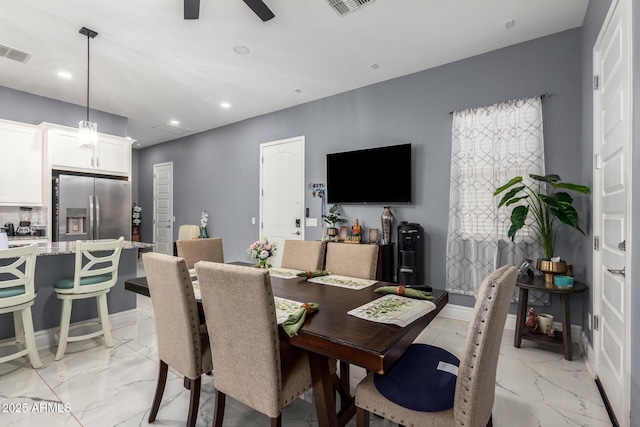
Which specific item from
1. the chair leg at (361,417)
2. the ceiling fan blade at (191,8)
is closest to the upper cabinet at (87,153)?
the ceiling fan blade at (191,8)

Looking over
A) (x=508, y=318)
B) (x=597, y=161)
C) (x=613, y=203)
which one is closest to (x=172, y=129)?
(x=508, y=318)

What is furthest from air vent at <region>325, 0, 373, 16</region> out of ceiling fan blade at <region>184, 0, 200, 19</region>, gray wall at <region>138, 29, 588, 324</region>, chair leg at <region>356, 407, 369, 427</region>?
chair leg at <region>356, 407, 369, 427</region>

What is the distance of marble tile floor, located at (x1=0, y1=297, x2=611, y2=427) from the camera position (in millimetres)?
1855

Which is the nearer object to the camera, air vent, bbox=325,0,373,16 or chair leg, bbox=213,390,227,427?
chair leg, bbox=213,390,227,427

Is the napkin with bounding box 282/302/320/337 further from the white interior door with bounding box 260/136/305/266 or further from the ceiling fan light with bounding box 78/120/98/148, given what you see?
the white interior door with bounding box 260/136/305/266

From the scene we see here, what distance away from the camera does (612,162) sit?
1.99m

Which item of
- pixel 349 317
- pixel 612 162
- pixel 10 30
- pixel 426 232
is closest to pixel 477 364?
pixel 349 317

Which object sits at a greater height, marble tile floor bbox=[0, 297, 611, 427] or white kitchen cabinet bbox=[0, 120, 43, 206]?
white kitchen cabinet bbox=[0, 120, 43, 206]

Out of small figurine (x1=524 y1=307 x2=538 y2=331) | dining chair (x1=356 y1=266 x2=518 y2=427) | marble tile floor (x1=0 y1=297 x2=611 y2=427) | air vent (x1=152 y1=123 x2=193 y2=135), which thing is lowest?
marble tile floor (x1=0 y1=297 x2=611 y2=427)

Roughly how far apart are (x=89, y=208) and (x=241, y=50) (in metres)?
3.29

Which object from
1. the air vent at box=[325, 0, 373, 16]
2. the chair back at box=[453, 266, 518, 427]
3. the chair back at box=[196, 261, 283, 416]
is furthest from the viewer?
the air vent at box=[325, 0, 373, 16]

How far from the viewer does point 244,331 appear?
1.35 meters

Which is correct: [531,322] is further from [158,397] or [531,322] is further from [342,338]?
[158,397]

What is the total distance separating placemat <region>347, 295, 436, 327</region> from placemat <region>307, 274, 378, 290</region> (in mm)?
352
